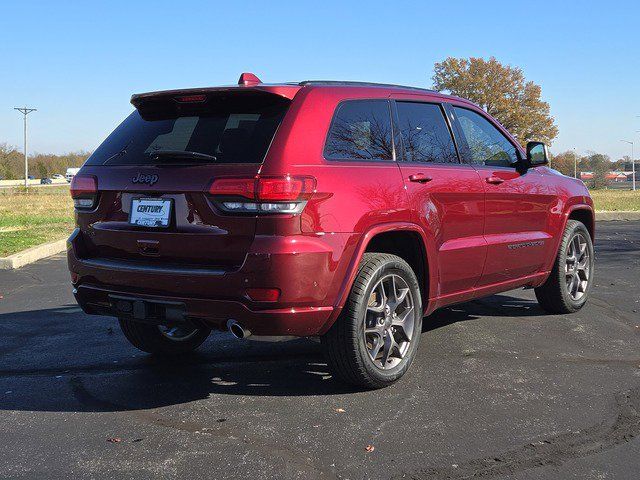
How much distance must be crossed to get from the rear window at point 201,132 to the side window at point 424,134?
3.45ft

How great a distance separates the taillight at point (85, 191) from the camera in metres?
4.29

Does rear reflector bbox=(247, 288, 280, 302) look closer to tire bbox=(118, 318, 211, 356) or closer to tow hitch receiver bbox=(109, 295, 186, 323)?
tow hitch receiver bbox=(109, 295, 186, 323)

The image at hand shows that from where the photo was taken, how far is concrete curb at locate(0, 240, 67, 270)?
33.1 feet

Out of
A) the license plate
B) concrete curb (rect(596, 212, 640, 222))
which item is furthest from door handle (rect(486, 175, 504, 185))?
concrete curb (rect(596, 212, 640, 222))

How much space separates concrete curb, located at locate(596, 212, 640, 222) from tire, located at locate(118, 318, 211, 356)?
51.6 feet

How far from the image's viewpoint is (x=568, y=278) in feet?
21.5

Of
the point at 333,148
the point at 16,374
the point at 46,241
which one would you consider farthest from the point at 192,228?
the point at 46,241

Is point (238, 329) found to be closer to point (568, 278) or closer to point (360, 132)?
point (360, 132)

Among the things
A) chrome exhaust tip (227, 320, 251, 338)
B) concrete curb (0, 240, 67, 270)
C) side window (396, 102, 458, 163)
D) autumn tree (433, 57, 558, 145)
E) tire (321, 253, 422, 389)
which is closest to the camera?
chrome exhaust tip (227, 320, 251, 338)

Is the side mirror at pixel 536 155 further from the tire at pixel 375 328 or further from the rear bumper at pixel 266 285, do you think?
the rear bumper at pixel 266 285

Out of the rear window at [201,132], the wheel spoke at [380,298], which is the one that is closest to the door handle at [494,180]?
the wheel spoke at [380,298]

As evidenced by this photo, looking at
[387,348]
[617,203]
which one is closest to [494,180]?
[387,348]

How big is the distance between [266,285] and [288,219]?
37 cm

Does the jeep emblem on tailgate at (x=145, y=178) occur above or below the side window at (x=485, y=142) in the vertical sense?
below
